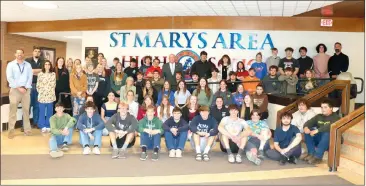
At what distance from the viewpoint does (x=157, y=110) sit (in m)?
6.97

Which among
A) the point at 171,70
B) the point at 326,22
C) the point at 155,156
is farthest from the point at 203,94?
the point at 326,22

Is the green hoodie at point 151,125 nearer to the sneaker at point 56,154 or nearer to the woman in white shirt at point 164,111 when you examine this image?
the woman in white shirt at point 164,111

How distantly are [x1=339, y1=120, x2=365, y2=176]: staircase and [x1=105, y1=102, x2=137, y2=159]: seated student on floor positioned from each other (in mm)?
→ 3410

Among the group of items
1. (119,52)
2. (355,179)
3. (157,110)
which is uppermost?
(119,52)

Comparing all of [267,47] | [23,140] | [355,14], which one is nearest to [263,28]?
[267,47]

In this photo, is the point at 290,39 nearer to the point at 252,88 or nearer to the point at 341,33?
the point at 341,33

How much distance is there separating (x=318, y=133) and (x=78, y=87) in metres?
4.89

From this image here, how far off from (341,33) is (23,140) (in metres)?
8.40

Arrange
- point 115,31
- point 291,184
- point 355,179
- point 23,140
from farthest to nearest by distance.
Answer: point 115,31
point 23,140
point 355,179
point 291,184

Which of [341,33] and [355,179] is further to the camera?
[341,33]

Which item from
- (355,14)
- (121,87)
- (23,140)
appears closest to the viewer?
(23,140)

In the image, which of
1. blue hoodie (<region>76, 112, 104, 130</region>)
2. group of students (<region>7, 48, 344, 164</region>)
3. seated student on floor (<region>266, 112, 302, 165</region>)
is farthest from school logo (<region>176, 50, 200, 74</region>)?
seated student on floor (<region>266, 112, 302, 165</region>)

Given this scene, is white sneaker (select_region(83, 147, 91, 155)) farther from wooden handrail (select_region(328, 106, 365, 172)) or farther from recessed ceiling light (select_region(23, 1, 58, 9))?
wooden handrail (select_region(328, 106, 365, 172))

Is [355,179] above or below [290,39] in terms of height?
below
